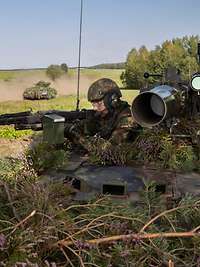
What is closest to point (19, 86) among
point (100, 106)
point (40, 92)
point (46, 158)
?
point (40, 92)

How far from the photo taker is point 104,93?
4688 millimetres

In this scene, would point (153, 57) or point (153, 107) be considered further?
point (153, 57)

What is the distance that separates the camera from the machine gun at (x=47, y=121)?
14.4ft

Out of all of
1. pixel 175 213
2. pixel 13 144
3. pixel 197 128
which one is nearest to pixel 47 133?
pixel 197 128

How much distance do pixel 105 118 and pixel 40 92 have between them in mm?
12011

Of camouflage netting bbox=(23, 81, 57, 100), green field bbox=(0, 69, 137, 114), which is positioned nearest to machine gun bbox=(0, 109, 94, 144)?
green field bbox=(0, 69, 137, 114)

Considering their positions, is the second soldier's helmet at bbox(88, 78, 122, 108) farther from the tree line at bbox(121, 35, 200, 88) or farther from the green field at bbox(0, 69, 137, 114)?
the tree line at bbox(121, 35, 200, 88)

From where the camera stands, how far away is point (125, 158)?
402cm

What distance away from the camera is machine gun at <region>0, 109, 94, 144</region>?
173 inches

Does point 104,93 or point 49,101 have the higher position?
point 104,93

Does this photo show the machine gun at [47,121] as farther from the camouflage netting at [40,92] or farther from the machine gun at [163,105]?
the camouflage netting at [40,92]

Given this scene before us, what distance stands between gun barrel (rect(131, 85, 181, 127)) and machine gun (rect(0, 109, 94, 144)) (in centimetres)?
78

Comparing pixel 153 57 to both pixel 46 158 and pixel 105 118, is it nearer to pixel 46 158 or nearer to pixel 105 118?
pixel 105 118

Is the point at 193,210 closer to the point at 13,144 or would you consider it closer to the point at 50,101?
the point at 13,144
